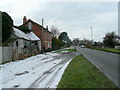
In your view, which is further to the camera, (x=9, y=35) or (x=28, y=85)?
(x=9, y=35)

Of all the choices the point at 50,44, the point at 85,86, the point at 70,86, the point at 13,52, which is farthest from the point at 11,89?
the point at 50,44

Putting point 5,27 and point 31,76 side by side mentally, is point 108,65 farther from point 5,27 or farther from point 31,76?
point 5,27

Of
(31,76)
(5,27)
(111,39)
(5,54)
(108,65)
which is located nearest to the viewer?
(31,76)

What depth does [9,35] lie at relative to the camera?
25.0 metres

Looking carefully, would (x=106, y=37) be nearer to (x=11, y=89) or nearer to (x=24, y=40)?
(x=24, y=40)

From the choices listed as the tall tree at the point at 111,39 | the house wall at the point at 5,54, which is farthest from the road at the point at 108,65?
the tall tree at the point at 111,39

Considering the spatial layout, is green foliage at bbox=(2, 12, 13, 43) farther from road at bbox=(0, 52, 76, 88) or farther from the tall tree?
the tall tree

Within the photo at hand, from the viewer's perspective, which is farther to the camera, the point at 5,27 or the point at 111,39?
the point at 111,39

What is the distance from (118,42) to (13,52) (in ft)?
196

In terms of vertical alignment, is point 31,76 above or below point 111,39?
below

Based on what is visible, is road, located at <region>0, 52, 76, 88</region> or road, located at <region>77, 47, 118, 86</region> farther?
road, located at <region>77, 47, 118, 86</region>

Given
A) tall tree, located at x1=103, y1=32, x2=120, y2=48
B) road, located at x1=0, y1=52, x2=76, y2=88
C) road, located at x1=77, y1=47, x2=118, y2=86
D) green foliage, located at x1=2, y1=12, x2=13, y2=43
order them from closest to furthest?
road, located at x1=0, y1=52, x2=76, y2=88 → road, located at x1=77, y1=47, x2=118, y2=86 → green foliage, located at x1=2, y1=12, x2=13, y2=43 → tall tree, located at x1=103, y1=32, x2=120, y2=48

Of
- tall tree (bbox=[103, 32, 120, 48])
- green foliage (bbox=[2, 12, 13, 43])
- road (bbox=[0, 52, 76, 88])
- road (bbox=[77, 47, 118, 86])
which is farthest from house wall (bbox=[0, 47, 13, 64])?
tall tree (bbox=[103, 32, 120, 48])

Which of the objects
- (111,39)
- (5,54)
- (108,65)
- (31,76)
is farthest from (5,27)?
(111,39)
